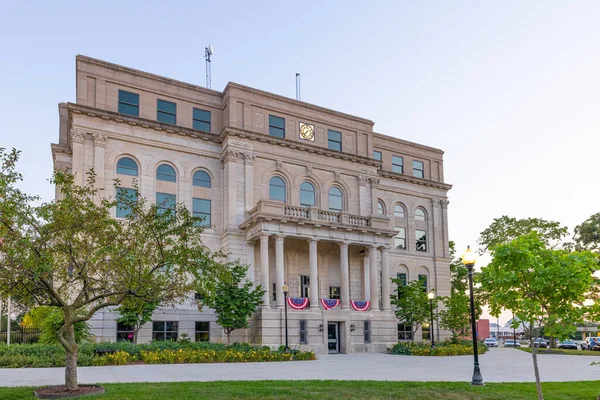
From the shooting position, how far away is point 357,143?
4812 centimetres

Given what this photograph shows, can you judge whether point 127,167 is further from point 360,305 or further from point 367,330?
point 367,330

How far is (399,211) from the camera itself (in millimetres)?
53062

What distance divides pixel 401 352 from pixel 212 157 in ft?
65.7

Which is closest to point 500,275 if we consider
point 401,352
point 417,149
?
point 401,352

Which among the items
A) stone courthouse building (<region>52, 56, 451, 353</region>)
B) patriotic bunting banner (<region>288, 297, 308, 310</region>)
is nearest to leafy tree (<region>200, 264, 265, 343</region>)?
stone courthouse building (<region>52, 56, 451, 353</region>)

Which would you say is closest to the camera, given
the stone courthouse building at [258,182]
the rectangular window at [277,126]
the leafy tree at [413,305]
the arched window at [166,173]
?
the stone courthouse building at [258,182]

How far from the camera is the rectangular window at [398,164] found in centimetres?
5384

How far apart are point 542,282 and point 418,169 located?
1698 inches

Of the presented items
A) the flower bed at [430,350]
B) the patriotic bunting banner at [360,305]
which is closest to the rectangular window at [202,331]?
the patriotic bunting banner at [360,305]

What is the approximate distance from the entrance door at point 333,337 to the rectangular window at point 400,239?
14606 mm

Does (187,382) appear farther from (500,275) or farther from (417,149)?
(417,149)

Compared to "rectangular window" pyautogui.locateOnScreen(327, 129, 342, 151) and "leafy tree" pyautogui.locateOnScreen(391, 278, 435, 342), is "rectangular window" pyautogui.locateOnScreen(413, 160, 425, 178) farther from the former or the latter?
"leafy tree" pyautogui.locateOnScreen(391, 278, 435, 342)

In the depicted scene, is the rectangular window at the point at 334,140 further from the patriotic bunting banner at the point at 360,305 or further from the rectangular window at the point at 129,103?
the rectangular window at the point at 129,103

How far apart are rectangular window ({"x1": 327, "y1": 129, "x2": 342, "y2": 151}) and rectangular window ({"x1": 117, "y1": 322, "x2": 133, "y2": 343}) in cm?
2195
